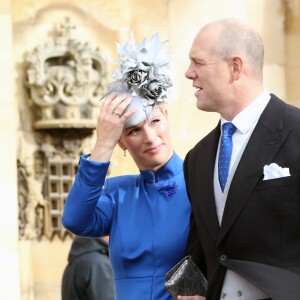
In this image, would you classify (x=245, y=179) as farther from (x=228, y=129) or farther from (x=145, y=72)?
(x=145, y=72)

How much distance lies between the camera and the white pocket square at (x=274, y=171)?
12.6 feet

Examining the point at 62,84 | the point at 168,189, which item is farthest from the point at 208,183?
the point at 62,84

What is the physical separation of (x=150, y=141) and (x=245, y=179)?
2.09ft

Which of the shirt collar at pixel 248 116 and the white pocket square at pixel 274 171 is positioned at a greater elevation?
the shirt collar at pixel 248 116

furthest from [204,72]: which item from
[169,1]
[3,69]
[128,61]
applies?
[169,1]

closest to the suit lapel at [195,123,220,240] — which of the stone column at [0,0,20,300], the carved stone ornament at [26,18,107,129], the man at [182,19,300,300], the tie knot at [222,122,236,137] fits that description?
the man at [182,19,300,300]

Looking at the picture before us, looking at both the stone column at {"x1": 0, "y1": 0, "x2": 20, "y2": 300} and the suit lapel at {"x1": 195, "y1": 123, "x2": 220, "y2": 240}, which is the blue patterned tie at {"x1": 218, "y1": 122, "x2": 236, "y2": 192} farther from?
the stone column at {"x1": 0, "y1": 0, "x2": 20, "y2": 300}

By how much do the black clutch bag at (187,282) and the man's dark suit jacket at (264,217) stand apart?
14 centimetres

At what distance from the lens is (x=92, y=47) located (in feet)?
25.4

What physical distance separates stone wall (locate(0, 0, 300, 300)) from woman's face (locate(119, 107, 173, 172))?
2455 millimetres

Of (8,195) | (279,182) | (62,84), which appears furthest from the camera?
(62,84)

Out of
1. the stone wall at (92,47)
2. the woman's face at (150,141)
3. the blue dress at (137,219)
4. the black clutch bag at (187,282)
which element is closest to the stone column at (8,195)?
the stone wall at (92,47)

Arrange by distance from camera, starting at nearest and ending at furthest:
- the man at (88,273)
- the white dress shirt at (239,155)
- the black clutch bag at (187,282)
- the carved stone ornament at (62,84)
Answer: the white dress shirt at (239,155), the black clutch bag at (187,282), the man at (88,273), the carved stone ornament at (62,84)

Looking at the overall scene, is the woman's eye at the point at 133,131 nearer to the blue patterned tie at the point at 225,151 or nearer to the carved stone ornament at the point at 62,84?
the blue patterned tie at the point at 225,151
